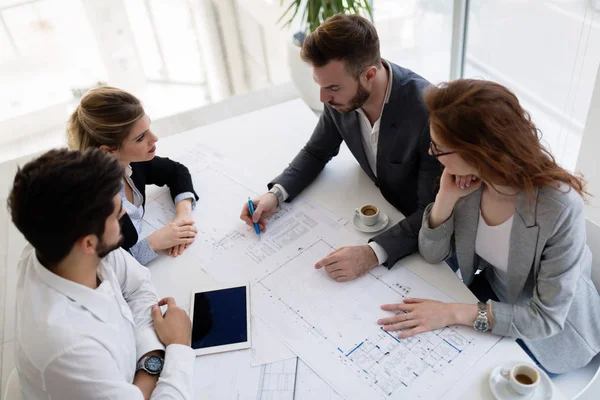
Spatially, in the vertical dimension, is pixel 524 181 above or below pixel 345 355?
above

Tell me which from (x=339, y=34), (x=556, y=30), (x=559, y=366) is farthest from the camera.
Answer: (x=556, y=30)

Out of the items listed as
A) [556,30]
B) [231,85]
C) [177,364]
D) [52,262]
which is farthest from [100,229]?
[231,85]

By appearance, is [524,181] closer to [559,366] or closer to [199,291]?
[559,366]

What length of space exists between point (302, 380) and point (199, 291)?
0.44 meters

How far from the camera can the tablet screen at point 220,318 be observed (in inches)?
52.4

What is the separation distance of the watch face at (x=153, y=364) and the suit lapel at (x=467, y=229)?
0.92m

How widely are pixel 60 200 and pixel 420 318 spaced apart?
2.96 ft

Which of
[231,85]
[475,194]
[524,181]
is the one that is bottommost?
[231,85]

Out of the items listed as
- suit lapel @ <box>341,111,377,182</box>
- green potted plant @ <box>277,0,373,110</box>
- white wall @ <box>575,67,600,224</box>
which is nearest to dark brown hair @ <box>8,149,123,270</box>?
suit lapel @ <box>341,111,377,182</box>

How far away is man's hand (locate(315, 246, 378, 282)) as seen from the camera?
145 centimetres

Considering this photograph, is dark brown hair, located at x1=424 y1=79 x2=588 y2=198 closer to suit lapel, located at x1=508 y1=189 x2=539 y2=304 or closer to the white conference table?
suit lapel, located at x1=508 y1=189 x2=539 y2=304

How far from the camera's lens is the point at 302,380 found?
1.21 metres

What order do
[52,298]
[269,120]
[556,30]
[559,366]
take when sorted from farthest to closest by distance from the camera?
[556,30]
[269,120]
[559,366]
[52,298]

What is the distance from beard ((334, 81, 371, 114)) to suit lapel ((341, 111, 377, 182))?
7 cm
